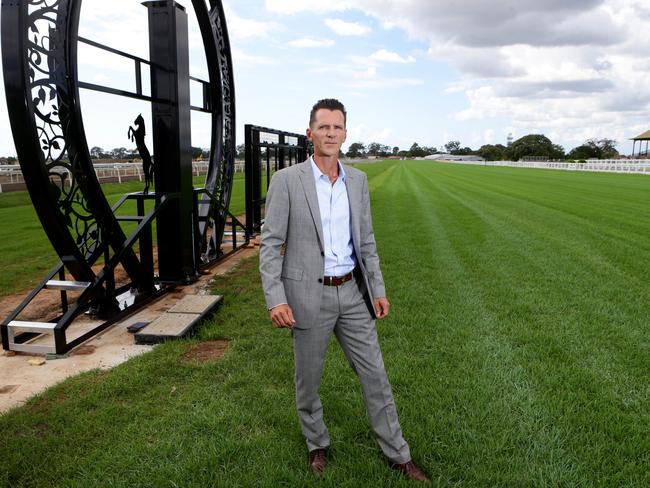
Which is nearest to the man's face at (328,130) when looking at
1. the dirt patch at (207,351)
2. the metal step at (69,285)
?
the dirt patch at (207,351)

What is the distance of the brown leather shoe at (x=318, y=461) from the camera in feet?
9.80

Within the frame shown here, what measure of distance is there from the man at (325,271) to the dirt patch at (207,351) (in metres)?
1.89

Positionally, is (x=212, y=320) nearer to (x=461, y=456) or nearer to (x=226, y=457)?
(x=226, y=457)

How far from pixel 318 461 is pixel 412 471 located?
0.52m

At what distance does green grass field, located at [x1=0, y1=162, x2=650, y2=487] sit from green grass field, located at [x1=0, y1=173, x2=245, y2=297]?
123 inches

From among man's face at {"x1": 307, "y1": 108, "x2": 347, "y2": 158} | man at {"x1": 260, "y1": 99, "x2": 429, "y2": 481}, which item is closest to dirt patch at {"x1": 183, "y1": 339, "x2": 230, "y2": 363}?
man at {"x1": 260, "y1": 99, "x2": 429, "y2": 481}

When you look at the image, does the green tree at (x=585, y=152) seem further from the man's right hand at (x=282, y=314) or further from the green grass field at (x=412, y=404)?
the man's right hand at (x=282, y=314)

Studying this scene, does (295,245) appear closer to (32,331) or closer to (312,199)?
(312,199)

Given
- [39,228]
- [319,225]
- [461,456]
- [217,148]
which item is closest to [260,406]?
[461,456]

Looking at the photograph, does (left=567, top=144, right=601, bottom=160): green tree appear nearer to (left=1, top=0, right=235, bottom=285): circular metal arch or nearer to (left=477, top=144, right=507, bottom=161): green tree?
(left=477, top=144, right=507, bottom=161): green tree

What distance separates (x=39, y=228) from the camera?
12.1 metres

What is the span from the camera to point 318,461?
3.03m

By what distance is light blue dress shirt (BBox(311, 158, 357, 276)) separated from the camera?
110 inches

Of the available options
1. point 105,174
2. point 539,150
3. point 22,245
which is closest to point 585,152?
point 539,150
